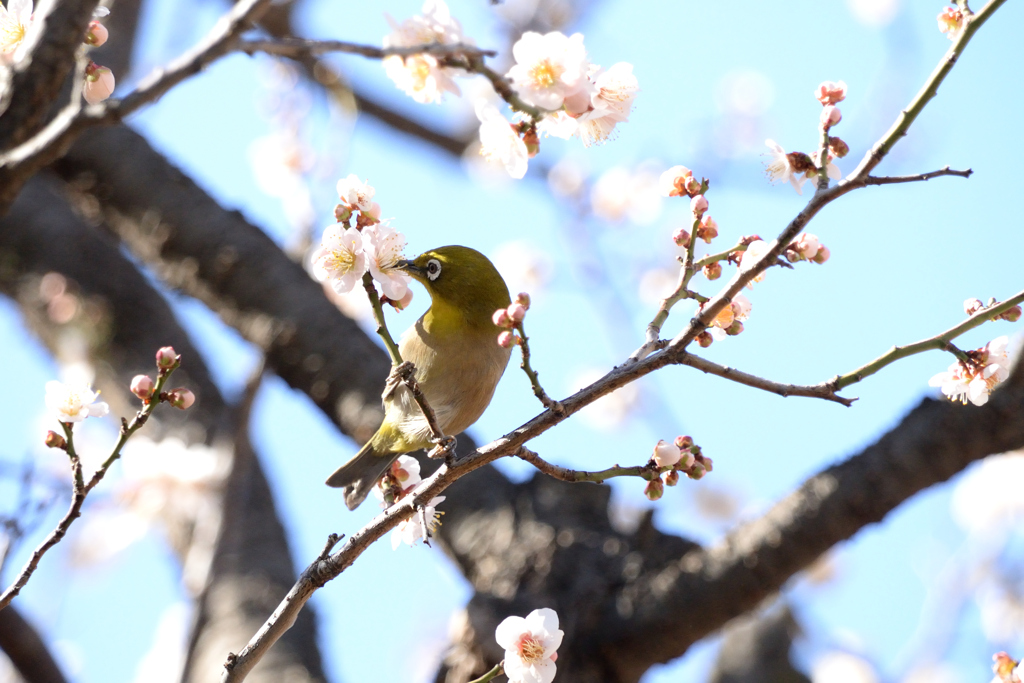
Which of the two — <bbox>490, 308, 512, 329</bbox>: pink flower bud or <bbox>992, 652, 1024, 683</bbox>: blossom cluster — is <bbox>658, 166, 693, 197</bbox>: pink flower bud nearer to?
<bbox>490, 308, 512, 329</bbox>: pink flower bud

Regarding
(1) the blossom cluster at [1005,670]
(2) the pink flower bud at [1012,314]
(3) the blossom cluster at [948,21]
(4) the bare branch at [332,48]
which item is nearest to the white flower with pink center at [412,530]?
(4) the bare branch at [332,48]

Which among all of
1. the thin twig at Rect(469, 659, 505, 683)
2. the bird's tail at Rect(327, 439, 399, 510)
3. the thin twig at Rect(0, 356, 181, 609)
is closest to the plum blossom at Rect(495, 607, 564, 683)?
the thin twig at Rect(469, 659, 505, 683)

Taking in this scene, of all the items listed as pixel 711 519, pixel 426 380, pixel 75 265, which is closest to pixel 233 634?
pixel 426 380

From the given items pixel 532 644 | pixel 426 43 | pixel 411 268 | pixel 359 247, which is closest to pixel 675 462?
pixel 532 644

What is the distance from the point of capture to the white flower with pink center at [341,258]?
164cm

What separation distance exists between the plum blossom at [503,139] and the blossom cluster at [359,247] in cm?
24

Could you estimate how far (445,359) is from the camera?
227 centimetres

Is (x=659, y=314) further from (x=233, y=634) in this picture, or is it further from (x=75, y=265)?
(x=75, y=265)

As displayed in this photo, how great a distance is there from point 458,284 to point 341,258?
2.37ft

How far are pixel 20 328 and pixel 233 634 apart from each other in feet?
7.97

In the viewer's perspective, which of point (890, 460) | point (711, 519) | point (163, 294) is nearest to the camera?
point (890, 460)

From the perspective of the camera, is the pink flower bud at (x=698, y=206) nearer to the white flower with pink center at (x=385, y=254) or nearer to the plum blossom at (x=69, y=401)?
the white flower with pink center at (x=385, y=254)

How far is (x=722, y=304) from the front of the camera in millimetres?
1442

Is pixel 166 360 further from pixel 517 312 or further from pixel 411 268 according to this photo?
pixel 411 268
